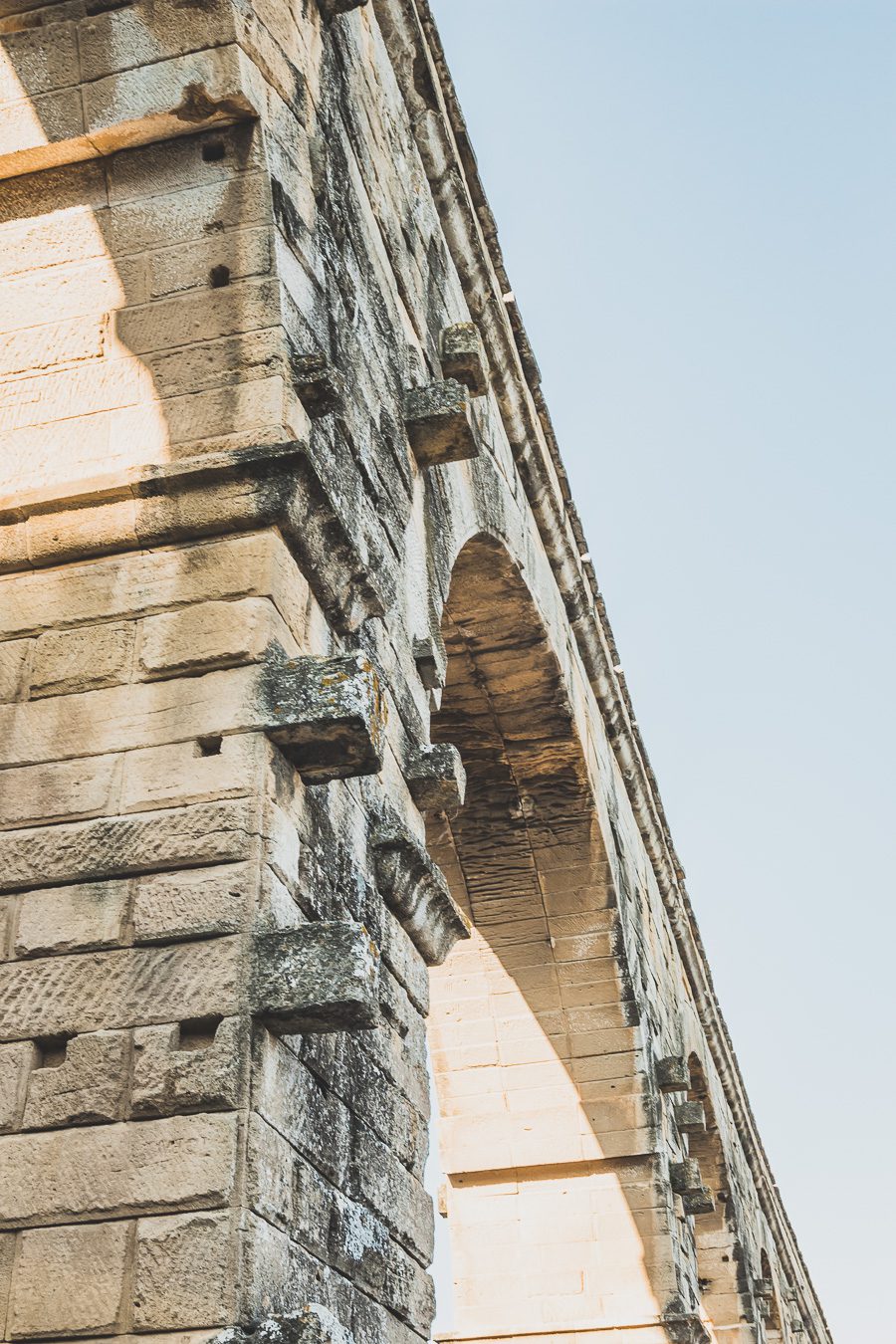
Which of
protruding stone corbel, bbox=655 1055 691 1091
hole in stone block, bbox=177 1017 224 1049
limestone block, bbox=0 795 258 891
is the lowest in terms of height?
hole in stone block, bbox=177 1017 224 1049

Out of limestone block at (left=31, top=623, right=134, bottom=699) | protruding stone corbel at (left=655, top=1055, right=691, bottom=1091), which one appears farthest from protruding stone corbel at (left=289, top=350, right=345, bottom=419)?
protruding stone corbel at (left=655, top=1055, right=691, bottom=1091)

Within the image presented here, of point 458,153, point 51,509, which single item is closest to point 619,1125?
point 458,153

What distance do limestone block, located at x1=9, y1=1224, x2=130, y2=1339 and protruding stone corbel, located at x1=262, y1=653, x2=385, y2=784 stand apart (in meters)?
1.01

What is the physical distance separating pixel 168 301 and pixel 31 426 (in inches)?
18.6

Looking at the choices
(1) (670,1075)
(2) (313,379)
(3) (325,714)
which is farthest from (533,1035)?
(3) (325,714)

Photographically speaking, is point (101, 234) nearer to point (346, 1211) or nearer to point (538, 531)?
point (346, 1211)

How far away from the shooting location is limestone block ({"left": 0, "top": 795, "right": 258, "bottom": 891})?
2859mm

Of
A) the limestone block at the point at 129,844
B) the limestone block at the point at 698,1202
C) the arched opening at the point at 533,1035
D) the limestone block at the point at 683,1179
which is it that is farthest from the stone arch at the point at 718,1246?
the limestone block at the point at 129,844

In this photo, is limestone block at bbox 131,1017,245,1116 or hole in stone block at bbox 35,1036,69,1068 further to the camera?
hole in stone block at bbox 35,1036,69,1068

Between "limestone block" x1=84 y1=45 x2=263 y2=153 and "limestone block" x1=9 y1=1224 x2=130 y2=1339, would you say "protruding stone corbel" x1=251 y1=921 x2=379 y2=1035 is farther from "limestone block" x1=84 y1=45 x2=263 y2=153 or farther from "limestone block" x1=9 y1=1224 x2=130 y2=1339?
"limestone block" x1=84 y1=45 x2=263 y2=153

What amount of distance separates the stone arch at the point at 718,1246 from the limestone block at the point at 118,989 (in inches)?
387

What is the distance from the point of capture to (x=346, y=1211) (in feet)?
9.75

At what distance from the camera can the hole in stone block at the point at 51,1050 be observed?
2748mm

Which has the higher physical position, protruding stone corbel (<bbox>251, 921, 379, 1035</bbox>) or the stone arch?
the stone arch
